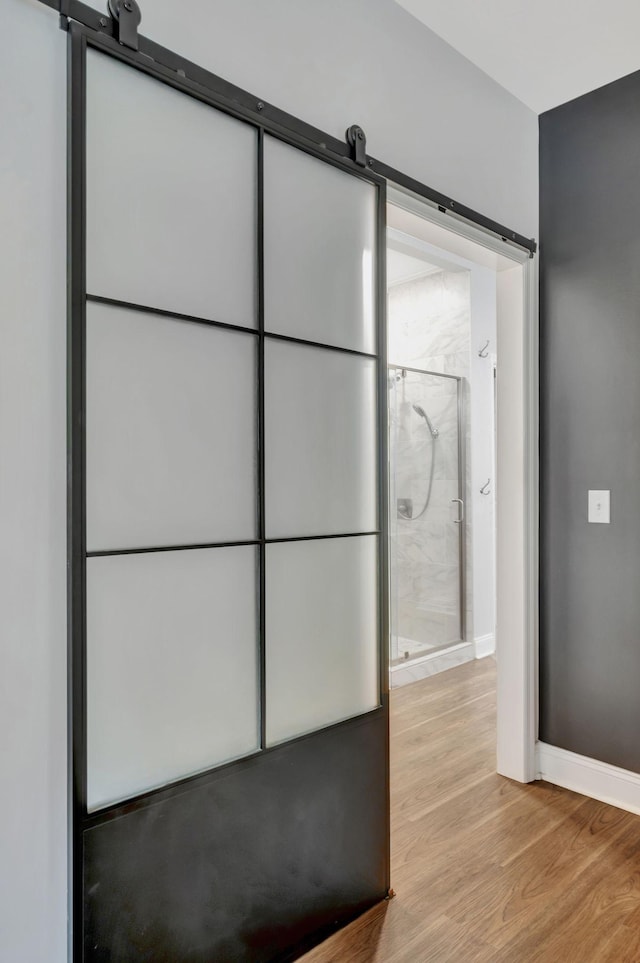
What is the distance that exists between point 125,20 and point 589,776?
2.76m

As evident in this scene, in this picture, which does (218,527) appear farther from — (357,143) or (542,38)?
(542,38)

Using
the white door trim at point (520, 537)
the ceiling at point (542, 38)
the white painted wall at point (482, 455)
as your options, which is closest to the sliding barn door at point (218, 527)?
the ceiling at point (542, 38)

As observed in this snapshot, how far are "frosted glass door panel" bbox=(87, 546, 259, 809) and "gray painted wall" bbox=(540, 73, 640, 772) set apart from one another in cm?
148

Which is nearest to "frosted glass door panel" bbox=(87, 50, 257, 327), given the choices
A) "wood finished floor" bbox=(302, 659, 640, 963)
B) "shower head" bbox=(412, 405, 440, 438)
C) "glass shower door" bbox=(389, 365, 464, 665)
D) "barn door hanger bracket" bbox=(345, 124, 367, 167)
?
"barn door hanger bracket" bbox=(345, 124, 367, 167)

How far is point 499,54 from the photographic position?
2.16 meters

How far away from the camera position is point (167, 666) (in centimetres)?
138

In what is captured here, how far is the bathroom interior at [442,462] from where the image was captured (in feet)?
13.1

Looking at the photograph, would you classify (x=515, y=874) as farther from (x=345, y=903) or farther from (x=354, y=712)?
(x=354, y=712)

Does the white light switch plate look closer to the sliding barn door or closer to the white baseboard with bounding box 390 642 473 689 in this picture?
the sliding barn door

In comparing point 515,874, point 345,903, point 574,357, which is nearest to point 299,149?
point 574,357

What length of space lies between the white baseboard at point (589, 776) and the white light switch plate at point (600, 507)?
92cm

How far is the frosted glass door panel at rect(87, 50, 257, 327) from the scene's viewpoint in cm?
128
